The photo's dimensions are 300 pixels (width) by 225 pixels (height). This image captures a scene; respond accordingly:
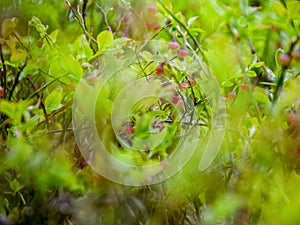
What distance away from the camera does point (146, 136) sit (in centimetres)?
88

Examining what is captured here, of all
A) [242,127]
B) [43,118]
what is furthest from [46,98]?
[242,127]

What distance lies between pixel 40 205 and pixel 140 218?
153 millimetres

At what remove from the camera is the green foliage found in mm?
874

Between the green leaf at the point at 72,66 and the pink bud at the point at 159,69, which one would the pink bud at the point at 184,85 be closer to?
the pink bud at the point at 159,69

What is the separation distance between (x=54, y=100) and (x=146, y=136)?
0.15m

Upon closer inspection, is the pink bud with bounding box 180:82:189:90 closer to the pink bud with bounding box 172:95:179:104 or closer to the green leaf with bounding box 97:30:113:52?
the pink bud with bounding box 172:95:179:104

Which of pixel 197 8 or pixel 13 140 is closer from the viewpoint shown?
pixel 13 140

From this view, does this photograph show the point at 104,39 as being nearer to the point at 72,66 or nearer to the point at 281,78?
the point at 72,66

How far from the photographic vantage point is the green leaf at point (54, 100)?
909 mm

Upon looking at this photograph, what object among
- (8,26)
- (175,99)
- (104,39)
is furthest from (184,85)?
(8,26)

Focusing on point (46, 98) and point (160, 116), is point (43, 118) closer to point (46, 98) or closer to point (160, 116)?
point (46, 98)

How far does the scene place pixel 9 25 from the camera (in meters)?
0.92

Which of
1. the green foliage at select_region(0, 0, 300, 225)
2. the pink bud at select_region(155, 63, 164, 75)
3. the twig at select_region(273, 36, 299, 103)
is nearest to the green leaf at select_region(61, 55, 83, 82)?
the green foliage at select_region(0, 0, 300, 225)

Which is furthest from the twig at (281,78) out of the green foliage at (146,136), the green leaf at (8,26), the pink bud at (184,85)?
the green leaf at (8,26)
